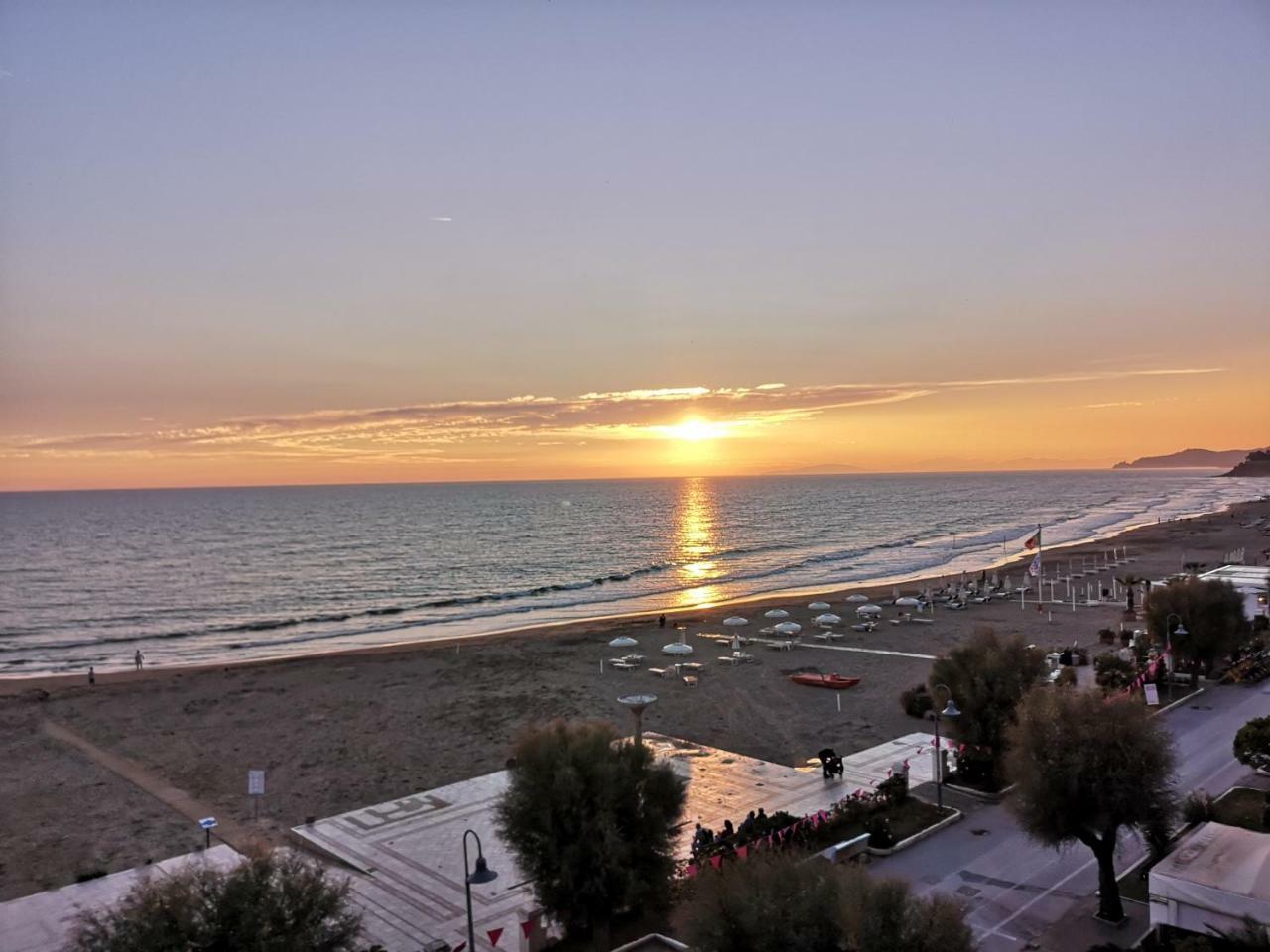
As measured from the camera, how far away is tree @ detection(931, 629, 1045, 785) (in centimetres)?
2198

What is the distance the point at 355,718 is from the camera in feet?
109

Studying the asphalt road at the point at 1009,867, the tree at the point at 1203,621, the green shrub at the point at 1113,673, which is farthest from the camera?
the tree at the point at 1203,621

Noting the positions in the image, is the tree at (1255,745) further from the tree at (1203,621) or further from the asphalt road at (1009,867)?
the tree at (1203,621)

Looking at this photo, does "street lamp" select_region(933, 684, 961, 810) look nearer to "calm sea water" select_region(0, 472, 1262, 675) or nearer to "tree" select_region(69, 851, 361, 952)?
"tree" select_region(69, 851, 361, 952)

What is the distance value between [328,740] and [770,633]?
80.4 ft

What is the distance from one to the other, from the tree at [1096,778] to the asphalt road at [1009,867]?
989mm

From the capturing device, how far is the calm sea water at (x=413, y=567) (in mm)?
59094

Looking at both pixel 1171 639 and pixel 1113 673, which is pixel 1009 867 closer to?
pixel 1113 673

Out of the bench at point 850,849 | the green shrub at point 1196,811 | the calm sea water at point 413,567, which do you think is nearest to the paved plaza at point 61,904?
the bench at point 850,849

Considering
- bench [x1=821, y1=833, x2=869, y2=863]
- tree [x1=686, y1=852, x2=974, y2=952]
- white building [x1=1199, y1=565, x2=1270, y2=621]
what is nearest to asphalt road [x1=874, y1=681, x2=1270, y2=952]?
bench [x1=821, y1=833, x2=869, y2=863]

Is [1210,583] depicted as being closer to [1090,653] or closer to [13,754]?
[1090,653]

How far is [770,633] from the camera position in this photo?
153 ft

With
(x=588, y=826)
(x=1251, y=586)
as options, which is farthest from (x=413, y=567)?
(x=588, y=826)

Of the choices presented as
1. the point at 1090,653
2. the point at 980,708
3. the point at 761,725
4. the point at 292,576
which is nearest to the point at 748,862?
the point at 980,708
